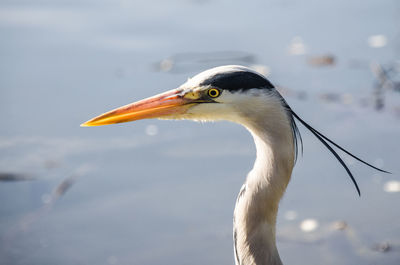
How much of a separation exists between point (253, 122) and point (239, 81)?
15 cm

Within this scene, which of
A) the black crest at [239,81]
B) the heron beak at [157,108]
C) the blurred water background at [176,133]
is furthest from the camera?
the blurred water background at [176,133]

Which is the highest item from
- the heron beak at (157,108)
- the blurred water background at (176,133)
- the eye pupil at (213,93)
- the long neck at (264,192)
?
the eye pupil at (213,93)

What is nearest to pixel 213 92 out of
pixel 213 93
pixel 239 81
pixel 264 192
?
pixel 213 93

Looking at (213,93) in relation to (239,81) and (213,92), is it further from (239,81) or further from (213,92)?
(239,81)

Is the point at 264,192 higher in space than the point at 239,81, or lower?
lower

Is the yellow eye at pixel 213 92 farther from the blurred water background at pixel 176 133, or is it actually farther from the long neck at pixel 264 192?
the blurred water background at pixel 176 133

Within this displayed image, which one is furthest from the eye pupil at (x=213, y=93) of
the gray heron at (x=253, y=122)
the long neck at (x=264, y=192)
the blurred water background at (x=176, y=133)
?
the blurred water background at (x=176, y=133)

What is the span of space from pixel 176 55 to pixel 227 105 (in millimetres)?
3019

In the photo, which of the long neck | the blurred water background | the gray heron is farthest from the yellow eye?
the blurred water background

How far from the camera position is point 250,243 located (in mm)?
2152

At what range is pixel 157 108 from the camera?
220 centimetres

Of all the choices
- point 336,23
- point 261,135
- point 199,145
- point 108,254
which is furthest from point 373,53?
point 261,135

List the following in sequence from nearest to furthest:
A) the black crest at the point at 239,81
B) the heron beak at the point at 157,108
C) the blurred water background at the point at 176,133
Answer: the black crest at the point at 239,81
the heron beak at the point at 157,108
the blurred water background at the point at 176,133

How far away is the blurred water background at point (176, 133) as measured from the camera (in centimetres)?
337
